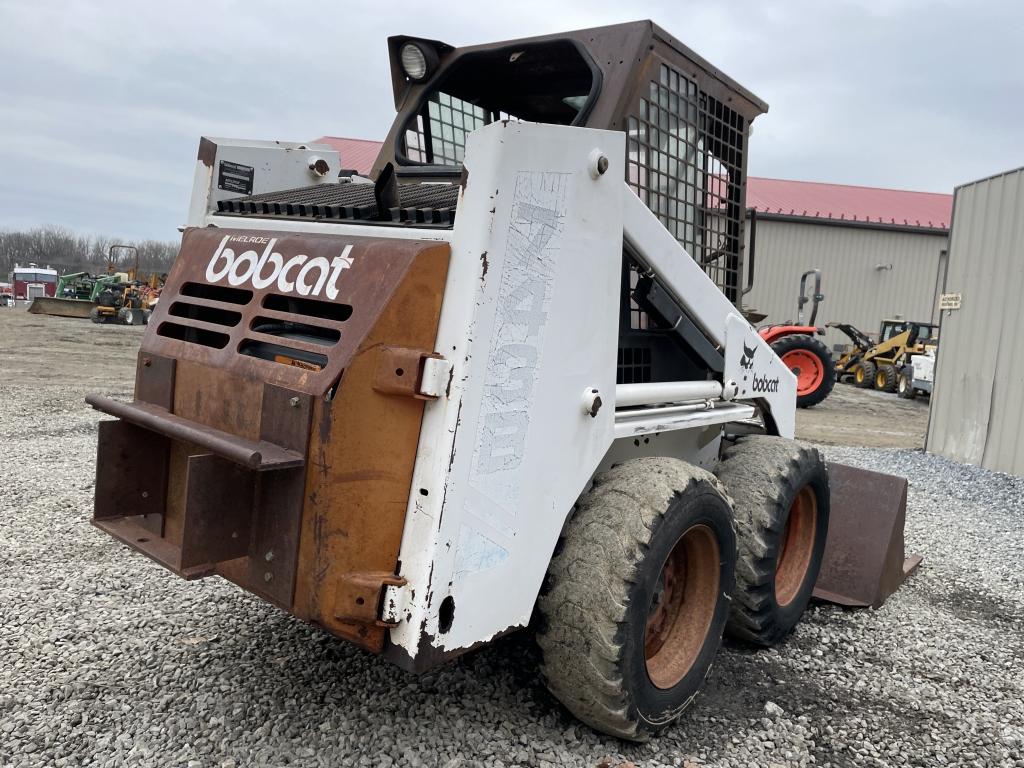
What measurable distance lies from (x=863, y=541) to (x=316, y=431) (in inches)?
131

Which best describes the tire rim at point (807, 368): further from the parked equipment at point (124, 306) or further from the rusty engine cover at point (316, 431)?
the parked equipment at point (124, 306)

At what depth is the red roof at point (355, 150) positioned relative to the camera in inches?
961

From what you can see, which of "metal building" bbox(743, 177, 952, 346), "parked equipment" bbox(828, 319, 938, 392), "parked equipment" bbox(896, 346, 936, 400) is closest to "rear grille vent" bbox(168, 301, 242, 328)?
"parked equipment" bbox(896, 346, 936, 400)

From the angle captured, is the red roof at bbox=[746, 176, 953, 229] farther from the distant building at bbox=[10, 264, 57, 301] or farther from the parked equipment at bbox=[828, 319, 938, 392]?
the distant building at bbox=[10, 264, 57, 301]

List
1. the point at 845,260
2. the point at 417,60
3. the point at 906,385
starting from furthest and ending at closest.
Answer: the point at 845,260, the point at 906,385, the point at 417,60

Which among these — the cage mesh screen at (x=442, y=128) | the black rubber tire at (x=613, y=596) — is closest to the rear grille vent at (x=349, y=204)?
the cage mesh screen at (x=442, y=128)

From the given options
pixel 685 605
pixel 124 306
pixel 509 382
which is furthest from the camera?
pixel 124 306

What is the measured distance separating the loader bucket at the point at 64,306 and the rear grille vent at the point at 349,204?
25.7m

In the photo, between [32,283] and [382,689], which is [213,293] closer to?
[382,689]

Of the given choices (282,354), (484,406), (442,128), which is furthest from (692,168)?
(282,354)

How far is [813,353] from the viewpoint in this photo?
1372cm

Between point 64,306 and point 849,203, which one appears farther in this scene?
point 849,203

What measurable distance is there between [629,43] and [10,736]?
10.2 ft

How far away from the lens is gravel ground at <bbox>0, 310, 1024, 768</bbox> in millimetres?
2584
